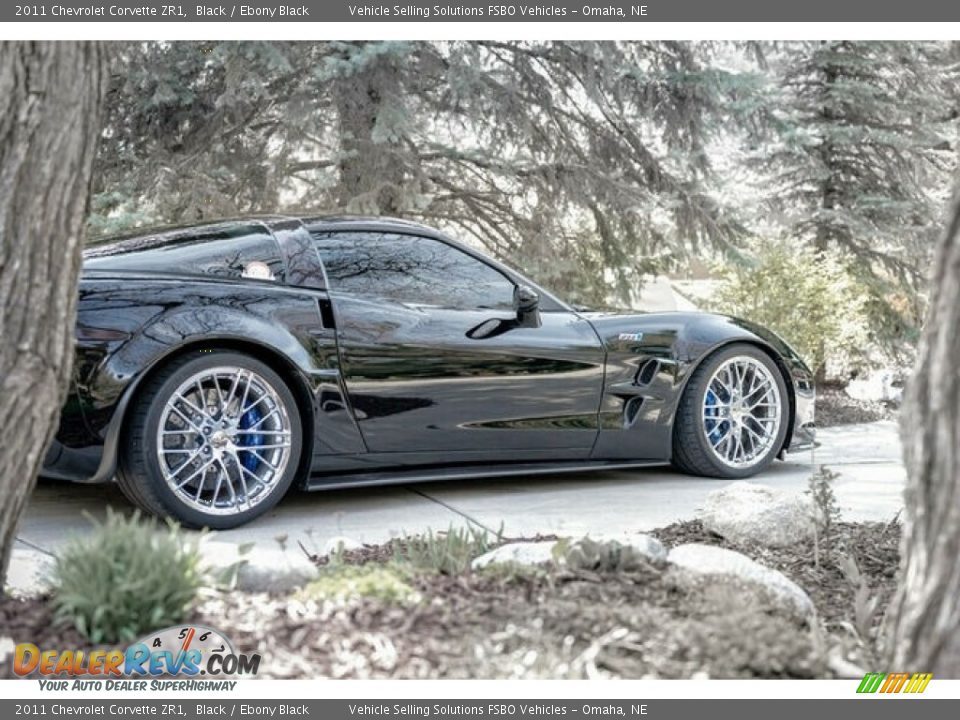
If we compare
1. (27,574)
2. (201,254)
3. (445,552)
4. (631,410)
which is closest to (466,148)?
(631,410)

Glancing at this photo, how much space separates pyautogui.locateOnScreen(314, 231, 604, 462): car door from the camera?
17.7ft

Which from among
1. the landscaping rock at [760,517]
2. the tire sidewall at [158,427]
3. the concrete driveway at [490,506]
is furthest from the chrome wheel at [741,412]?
the tire sidewall at [158,427]

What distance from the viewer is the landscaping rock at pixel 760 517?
15.4 ft

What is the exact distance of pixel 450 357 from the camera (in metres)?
5.60

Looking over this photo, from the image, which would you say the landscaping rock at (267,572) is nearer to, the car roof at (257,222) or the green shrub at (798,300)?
the car roof at (257,222)

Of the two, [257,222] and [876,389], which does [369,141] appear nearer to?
[257,222]

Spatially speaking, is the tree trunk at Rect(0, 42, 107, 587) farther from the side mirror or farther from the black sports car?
the side mirror

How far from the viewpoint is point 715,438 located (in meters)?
6.54

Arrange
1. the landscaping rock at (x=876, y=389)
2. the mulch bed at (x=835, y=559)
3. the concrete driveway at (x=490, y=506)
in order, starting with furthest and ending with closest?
1. the landscaping rock at (x=876, y=389)
2. the concrete driveway at (x=490, y=506)
3. the mulch bed at (x=835, y=559)

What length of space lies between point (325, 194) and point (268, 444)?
16.4ft

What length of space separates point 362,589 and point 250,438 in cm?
190

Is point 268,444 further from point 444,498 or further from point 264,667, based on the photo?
point 264,667

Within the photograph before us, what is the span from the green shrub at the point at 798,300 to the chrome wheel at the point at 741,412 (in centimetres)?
344
